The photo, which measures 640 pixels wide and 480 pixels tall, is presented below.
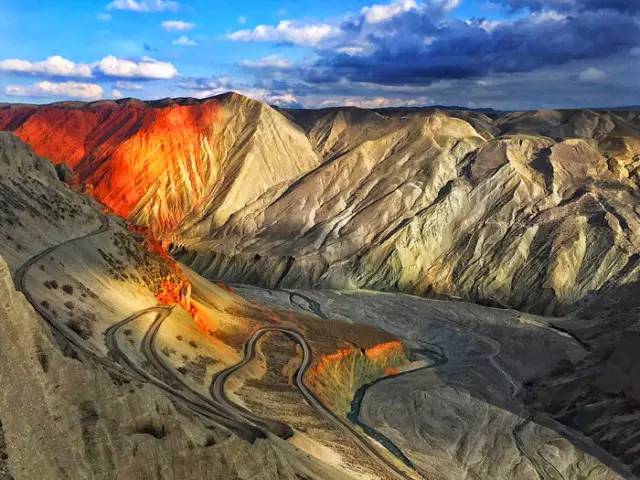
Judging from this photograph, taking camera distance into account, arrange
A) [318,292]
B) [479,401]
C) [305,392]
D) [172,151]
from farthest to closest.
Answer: [172,151] < [318,292] < [479,401] < [305,392]

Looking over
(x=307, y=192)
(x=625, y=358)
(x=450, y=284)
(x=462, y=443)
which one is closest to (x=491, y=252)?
(x=450, y=284)

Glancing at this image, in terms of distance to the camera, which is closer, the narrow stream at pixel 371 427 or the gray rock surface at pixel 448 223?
the narrow stream at pixel 371 427

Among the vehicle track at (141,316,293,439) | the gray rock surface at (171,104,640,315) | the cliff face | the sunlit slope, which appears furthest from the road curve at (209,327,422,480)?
the sunlit slope

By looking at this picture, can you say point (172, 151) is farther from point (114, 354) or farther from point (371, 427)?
point (114, 354)

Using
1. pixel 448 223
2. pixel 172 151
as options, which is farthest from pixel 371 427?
pixel 172 151

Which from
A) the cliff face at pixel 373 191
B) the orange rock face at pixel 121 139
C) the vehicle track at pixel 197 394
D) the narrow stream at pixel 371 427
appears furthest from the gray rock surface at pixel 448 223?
the vehicle track at pixel 197 394

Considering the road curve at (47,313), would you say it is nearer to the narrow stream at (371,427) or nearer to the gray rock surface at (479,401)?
the narrow stream at (371,427)

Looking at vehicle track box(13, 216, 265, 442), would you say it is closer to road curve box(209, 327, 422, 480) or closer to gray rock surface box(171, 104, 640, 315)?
road curve box(209, 327, 422, 480)
